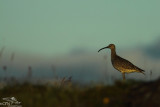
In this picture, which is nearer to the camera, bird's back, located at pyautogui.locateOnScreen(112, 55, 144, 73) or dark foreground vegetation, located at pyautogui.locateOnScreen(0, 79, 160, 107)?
dark foreground vegetation, located at pyautogui.locateOnScreen(0, 79, 160, 107)

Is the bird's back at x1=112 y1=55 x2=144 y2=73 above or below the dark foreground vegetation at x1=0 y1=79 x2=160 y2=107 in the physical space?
above

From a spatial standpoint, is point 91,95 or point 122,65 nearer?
point 91,95

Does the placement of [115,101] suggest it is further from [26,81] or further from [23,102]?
[26,81]

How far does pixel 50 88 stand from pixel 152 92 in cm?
320

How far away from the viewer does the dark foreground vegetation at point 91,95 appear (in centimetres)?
913

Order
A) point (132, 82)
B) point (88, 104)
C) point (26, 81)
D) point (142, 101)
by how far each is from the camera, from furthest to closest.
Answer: point (26, 81) → point (132, 82) → point (88, 104) → point (142, 101)

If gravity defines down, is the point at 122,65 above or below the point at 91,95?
above

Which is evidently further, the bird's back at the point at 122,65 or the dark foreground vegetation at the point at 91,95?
the bird's back at the point at 122,65

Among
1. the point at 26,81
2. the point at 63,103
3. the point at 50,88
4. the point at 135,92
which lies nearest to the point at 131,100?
the point at 135,92

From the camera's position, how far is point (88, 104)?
31.9 ft

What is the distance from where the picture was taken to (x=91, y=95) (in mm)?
10062

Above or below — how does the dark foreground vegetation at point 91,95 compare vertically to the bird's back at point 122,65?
below

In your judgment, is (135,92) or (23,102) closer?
(135,92)

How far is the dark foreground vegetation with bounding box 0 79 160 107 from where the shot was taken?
913 cm
